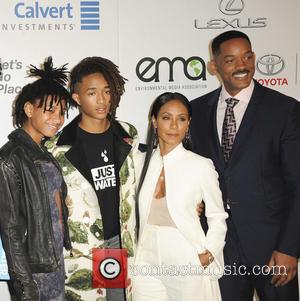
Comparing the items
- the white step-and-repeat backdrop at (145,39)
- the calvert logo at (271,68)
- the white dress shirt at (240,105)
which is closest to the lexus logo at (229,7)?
the white step-and-repeat backdrop at (145,39)

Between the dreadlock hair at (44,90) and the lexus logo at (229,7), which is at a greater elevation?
the lexus logo at (229,7)

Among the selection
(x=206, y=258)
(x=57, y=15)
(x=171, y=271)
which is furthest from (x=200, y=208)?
(x=57, y=15)

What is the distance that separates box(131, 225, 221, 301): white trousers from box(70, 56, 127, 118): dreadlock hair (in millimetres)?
852

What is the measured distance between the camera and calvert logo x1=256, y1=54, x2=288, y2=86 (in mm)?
2697

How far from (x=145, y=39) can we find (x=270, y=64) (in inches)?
33.8

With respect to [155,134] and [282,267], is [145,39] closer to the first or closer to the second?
[155,134]

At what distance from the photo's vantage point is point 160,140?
244 centimetres

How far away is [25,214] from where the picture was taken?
7.50ft

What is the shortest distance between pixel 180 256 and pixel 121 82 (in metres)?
1.16

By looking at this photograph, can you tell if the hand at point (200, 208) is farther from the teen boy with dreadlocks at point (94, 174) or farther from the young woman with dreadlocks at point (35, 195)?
the young woman with dreadlocks at point (35, 195)

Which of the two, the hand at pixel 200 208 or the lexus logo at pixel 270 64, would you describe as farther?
the lexus logo at pixel 270 64

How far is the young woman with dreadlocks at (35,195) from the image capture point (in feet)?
7.28

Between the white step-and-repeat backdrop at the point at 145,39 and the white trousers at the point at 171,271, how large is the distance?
0.73 metres

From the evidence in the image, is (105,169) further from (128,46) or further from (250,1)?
(250,1)
